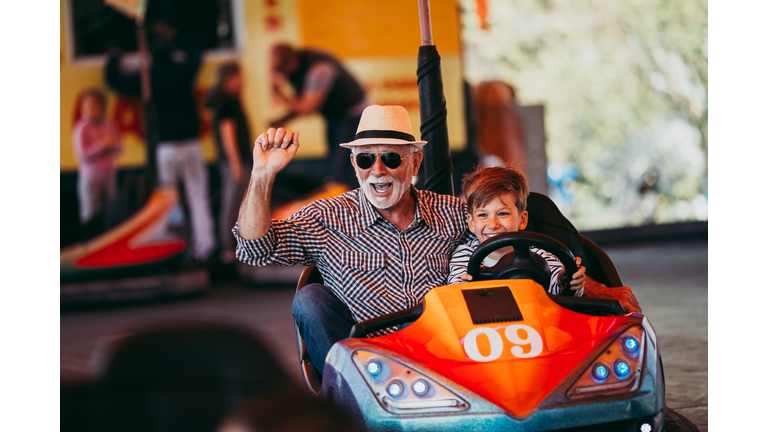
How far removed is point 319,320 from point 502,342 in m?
0.52

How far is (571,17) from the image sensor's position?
9289 millimetres

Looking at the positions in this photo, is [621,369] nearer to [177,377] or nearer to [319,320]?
[319,320]

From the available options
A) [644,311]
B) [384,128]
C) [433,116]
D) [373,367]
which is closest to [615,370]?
[373,367]

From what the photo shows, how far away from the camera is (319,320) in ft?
6.55

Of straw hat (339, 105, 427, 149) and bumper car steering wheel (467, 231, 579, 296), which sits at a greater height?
straw hat (339, 105, 427, 149)

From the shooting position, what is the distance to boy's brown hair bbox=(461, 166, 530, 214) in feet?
6.98

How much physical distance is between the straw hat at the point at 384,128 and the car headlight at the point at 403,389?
0.77 m

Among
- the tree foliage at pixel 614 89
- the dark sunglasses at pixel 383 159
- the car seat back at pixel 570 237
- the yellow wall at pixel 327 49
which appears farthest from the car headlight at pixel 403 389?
the tree foliage at pixel 614 89

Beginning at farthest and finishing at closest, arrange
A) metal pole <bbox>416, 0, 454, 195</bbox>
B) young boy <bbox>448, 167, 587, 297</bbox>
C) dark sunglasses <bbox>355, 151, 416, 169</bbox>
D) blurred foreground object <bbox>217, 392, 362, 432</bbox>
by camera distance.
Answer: metal pole <bbox>416, 0, 454, 195</bbox> < dark sunglasses <bbox>355, 151, 416, 169</bbox> < young boy <bbox>448, 167, 587, 297</bbox> < blurred foreground object <bbox>217, 392, 362, 432</bbox>

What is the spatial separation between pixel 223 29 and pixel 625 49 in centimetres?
497

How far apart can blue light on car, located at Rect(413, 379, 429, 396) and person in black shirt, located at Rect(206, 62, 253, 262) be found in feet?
17.9

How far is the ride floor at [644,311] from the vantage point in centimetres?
318

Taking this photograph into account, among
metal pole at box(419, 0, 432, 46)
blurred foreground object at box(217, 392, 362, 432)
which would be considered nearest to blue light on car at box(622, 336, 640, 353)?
blurred foreground object at box(217, 392, 362, 432)

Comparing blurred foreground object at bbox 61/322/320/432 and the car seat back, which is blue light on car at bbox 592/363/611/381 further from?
blurred foreground object at bbox 61/322/320/432
